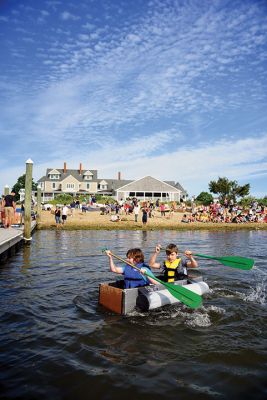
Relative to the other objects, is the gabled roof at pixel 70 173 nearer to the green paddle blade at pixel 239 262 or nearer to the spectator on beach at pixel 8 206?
the spectator on beach at pixel 8 206

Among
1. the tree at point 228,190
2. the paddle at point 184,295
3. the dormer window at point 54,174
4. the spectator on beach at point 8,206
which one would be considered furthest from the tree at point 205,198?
the paddle at point 184,295

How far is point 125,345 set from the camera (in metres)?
5.51

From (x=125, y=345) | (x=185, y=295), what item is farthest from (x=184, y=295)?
(x=125, y=345)

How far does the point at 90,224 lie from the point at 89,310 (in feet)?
63.0

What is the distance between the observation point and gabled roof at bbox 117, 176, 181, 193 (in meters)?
61.1

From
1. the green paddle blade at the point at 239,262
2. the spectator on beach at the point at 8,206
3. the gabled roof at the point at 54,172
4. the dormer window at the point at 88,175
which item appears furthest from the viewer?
the dormer window at the point at 88,175

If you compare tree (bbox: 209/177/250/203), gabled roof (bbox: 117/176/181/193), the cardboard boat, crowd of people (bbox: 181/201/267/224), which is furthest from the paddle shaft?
gabled roof (bbox: 117/176/181/193)

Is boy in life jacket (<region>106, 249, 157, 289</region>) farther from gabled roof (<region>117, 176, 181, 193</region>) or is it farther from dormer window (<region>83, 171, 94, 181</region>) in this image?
dormer window (<region>83, 171, 94, 181</region>)

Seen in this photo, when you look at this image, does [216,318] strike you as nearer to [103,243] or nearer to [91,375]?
[91,375]

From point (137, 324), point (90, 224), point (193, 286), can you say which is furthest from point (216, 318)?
point (90, 224)

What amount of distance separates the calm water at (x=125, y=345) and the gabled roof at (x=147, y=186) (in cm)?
5158

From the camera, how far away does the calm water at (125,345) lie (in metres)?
4.31

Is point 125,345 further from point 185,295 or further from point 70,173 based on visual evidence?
point 70,173

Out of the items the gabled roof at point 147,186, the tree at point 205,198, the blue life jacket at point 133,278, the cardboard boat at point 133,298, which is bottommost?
the cardboard boat at point 133,298
